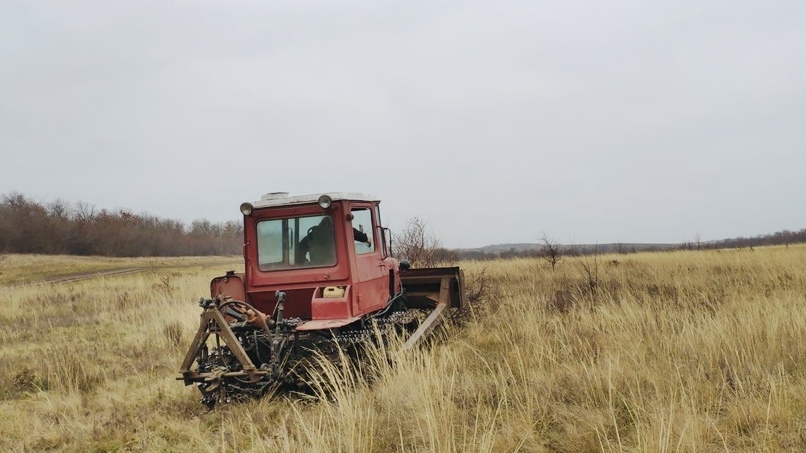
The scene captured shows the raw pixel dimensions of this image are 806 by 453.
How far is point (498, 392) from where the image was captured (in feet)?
15.7

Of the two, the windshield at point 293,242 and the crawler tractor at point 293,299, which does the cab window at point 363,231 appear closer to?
the crawler tractor at point 293,299

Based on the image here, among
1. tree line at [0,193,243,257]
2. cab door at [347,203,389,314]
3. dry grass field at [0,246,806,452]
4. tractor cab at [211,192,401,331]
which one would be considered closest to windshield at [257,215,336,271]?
tractor cab at [211,192,401,331]

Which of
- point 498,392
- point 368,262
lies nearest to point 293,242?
point 368,262

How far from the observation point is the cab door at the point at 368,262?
649 centimetres

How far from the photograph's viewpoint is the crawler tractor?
17.4 ft

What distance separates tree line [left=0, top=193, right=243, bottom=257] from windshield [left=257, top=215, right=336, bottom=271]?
4784 centimetres

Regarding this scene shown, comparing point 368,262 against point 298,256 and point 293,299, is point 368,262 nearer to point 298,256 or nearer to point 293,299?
point 298,256

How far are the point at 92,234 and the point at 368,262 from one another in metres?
58.4

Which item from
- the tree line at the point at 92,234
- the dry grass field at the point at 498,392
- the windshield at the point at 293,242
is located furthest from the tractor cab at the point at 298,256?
the tree line at the point at 92,234

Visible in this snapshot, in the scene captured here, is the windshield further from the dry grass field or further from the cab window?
the dry grass field

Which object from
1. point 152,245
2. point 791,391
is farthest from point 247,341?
point 152,245

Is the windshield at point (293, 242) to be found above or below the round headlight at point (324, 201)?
below

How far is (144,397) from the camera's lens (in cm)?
629

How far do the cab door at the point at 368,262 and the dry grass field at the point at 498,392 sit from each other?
0.87 m
